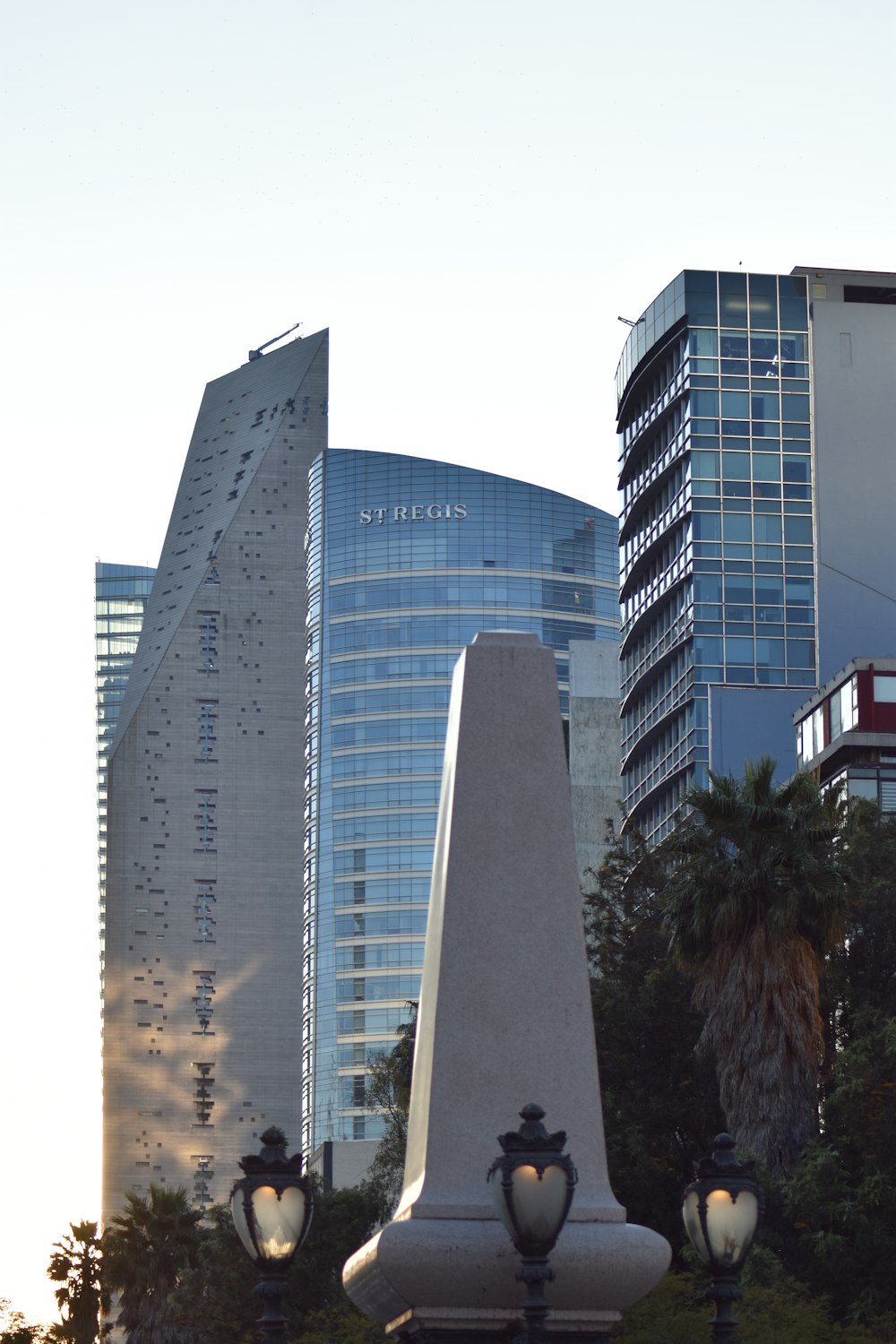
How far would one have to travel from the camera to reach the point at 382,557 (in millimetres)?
195750

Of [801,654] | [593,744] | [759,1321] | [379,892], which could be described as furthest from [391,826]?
[759,1321]

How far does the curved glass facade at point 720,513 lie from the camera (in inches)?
A: 3826

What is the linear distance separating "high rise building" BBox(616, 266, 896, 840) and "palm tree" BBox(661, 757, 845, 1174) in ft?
178

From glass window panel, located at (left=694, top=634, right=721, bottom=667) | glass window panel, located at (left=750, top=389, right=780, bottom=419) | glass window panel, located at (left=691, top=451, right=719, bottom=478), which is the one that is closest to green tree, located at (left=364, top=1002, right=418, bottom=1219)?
glass window panel, located at (left=694, top=634, right=721, bottom=667)

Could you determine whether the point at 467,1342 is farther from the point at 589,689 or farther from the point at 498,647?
the point at 589,689

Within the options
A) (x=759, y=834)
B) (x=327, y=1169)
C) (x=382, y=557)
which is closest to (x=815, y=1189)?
(x=759, y=834)

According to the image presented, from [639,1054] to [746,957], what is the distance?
24.7 feet

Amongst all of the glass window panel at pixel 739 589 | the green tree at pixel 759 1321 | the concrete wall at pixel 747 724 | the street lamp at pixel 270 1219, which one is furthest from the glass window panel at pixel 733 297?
the street lamp at pixel 270 1219

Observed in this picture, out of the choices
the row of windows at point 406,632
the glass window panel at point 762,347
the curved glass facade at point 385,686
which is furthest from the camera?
the row of windows at point 406,632

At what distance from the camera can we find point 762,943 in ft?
125

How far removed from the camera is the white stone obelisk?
1198cm

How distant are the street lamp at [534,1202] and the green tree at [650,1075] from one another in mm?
30013

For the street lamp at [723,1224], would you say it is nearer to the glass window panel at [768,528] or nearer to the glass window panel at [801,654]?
the glass window panel at [801,654]

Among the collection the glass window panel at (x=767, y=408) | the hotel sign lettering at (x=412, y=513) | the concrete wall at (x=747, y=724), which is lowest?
the concrete wall at (x=747, y=724)
